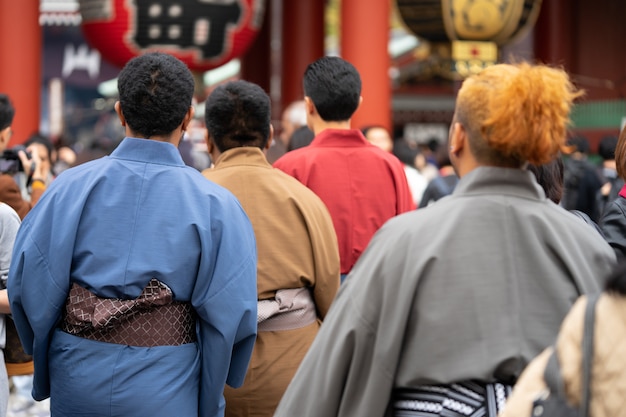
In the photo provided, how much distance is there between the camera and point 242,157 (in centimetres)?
347

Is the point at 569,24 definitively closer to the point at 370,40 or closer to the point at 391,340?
the point at 370,40

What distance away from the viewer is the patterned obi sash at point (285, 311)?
127 inches

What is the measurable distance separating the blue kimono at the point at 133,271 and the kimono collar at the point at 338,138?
1.22m

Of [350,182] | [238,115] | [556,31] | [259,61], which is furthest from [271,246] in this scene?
[259,61]

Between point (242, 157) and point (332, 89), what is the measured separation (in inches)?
29.3

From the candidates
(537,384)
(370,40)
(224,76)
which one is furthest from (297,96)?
(537,384)

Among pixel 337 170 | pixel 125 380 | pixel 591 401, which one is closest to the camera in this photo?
pixel 591 401

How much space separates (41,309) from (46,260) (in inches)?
5.2

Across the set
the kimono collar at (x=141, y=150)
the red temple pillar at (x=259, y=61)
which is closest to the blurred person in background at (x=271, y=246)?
the kimono collar at (x=141, y=150)

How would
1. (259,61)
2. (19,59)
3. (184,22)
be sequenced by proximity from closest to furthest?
(184,22)
(19,59)
(259,61)

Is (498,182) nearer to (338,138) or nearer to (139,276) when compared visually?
(139,276)

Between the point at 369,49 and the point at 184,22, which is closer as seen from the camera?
the point at 184,22

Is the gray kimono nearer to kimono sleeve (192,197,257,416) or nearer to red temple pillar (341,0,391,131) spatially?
kimono sleeve (192,197,257,416)

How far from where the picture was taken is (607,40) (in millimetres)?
14086
